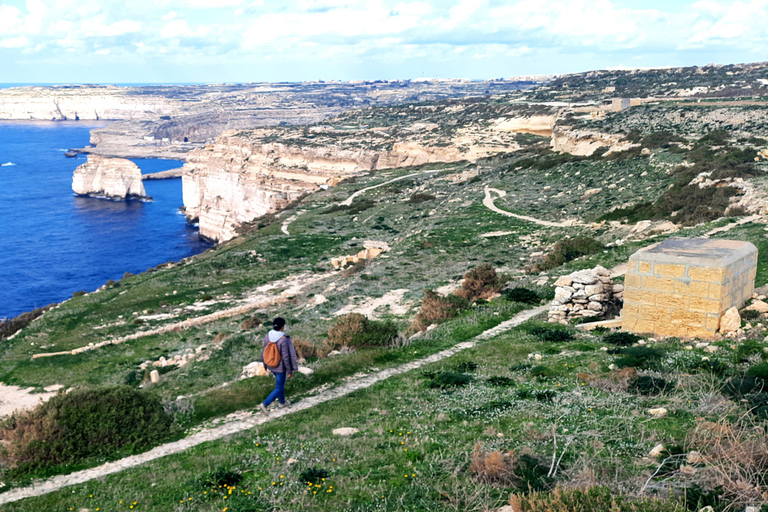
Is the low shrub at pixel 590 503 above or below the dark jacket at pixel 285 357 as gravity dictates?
above

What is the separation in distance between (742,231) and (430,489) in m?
20.0

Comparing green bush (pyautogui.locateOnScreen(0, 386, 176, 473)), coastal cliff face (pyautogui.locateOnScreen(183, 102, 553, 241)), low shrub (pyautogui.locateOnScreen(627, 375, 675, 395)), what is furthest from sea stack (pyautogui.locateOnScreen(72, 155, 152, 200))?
low shrub (pyautogui.locateOnScreen(627, 375, 675, 395))

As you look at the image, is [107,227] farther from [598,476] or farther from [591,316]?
[598,476]

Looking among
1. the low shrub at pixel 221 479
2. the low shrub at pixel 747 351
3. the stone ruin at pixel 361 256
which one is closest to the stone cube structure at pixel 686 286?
the low shrub at pixel 747 351

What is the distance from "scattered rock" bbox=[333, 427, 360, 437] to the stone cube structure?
8124 mm

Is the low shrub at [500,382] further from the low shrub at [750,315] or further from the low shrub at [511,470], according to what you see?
the low shrub at [750,315]

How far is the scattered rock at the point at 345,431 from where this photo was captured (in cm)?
1117

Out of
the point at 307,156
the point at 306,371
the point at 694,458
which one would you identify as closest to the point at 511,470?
the point at 694,458

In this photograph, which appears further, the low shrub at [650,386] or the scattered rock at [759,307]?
the scattered rock at [759,307]

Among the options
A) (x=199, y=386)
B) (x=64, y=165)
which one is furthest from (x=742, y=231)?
(x=64, y=165)

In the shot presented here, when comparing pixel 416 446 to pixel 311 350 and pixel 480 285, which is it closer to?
pixel 311 350

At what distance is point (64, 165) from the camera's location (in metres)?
159

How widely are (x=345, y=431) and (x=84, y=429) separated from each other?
5.01 m

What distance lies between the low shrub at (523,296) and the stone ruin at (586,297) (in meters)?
2.14
